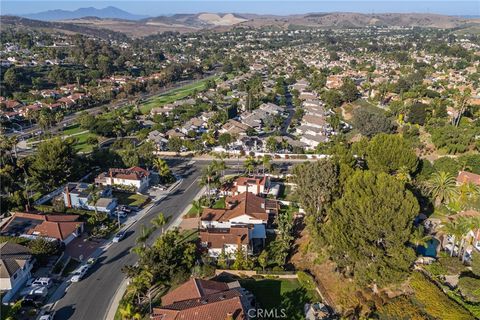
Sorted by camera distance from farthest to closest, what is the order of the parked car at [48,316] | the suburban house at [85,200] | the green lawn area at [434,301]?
the suburban house at [85,200] → the parked car at [48,316] → the green lawn area at [434,301]

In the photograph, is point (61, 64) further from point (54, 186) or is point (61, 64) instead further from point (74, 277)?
point (74, 277)

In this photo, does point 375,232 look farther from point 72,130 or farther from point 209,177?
point 72,130

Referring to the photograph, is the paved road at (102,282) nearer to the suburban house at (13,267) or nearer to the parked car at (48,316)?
the parked car at (48,316)

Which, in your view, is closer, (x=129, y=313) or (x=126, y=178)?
(x=129, y=313)

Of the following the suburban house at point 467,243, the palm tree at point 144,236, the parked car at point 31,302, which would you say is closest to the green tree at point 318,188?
the suburban house at point 467,243

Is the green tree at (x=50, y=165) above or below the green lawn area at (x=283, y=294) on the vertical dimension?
above

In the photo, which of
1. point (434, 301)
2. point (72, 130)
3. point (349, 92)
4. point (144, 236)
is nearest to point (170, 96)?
point (72, 130)

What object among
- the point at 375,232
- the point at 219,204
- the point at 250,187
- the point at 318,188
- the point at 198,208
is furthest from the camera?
the point at 250,187
